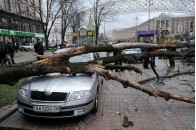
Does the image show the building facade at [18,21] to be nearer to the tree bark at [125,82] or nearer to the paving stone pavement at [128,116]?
the paving stone pavement at [128,116]

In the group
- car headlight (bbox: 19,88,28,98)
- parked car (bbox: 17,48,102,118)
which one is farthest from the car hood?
car headlight (bbox: 19,88,28,98)

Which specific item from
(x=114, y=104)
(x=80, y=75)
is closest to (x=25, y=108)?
(x=80, y=75)

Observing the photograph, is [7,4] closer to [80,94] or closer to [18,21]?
[18,21]

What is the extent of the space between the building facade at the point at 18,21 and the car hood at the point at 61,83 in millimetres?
29308

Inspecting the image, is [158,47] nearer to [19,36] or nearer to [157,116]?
[157,116]

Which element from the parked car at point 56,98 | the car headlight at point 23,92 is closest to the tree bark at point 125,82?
the parked car at point 56,98

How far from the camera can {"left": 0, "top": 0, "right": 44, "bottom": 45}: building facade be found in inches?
1305

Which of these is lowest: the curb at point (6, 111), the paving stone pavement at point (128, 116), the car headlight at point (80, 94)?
the paving stone pavement at point (128, 116)

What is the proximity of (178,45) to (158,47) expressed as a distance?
0.46 meters

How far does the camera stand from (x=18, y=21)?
135 ft

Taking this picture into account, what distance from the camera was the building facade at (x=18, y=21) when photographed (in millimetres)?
33156

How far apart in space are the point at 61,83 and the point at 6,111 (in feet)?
5.16

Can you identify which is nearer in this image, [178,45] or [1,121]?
[1,121]

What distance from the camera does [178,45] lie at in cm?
496
